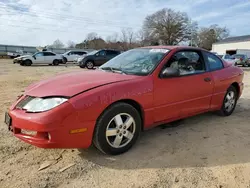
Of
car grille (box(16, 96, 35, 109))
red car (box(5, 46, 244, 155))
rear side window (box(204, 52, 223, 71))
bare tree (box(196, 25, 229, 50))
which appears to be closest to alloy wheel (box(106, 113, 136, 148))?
red car (box(5, 46, 244, 155))

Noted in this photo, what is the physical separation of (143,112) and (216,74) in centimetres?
197

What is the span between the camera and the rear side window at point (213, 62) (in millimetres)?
4407

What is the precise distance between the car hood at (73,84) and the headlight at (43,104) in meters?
0.07

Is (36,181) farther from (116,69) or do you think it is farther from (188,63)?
(188,63)

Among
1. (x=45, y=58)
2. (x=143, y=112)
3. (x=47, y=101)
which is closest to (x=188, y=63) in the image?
(x=143, y=112)

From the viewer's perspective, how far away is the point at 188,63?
160 inches

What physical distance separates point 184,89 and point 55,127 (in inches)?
83.1

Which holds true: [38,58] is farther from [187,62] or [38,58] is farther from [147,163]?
[147,163]

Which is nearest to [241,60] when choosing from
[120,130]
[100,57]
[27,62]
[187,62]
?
[100,57]

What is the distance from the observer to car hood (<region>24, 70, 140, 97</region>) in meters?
2.80

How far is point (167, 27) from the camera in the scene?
58.0 metres

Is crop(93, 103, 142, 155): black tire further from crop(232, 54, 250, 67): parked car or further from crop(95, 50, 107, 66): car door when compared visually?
crop(232, 54, 250, 67): parked car

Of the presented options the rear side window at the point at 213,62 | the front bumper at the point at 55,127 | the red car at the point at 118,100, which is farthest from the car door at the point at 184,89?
the front bumper at the point at 55,127

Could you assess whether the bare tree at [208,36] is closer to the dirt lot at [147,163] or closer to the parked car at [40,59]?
the parked car at [40,59]
